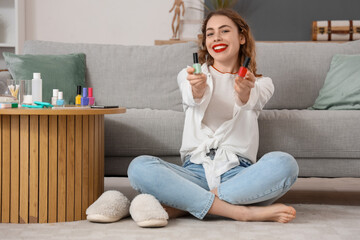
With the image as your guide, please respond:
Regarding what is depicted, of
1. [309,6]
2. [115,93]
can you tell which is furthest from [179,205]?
[309,6]

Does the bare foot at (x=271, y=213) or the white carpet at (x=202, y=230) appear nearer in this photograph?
the white carpet at (x=202, y=230)

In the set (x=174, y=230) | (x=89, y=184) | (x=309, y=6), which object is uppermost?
(x=309, y=6)

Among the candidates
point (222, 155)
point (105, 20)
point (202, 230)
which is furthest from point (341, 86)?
point (105, 20)

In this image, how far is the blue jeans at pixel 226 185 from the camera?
1809mm

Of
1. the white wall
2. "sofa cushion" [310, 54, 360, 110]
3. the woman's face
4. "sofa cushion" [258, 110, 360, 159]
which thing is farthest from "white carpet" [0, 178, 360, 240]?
the white wall

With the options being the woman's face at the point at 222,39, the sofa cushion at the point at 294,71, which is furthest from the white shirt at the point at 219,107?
the sofa cushion at the point at 294,71

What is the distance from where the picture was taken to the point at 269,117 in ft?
7.56

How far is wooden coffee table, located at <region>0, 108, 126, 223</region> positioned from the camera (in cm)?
176

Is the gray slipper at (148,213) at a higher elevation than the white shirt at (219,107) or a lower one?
lower

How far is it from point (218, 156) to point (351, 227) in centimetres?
53

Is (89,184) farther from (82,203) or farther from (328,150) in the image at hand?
(328,150)

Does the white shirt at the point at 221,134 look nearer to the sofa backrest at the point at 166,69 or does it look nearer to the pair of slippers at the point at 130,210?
the pair of slippers at the point at 130,210

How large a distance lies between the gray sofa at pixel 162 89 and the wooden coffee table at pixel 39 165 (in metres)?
0.51

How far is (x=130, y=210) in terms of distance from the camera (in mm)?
1804
